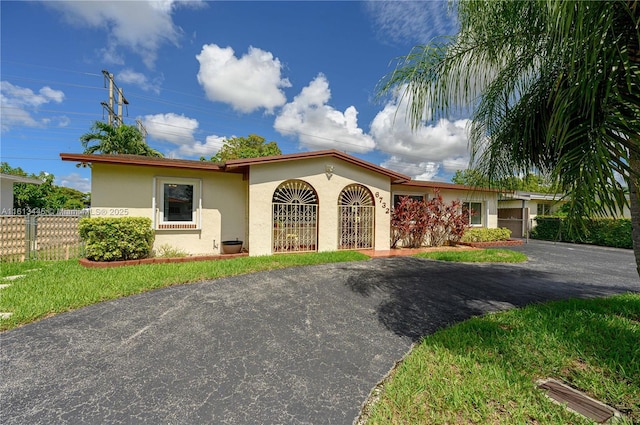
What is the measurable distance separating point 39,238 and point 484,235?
61.4 feet

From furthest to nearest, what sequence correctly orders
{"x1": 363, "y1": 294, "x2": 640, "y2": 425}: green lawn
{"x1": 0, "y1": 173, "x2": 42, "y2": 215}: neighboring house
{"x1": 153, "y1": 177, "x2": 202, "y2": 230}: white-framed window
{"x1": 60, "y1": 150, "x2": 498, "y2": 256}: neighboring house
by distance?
{"x1": 0, "y1": 173, "x2": 42, "y2": 215}: neighboring house < {"x1": 153, "y1": 177, "x2": 202, "y2": 230}: white-framed window < {"x1": 60, "y1": 150, "x2": 498, "y2": 256}: neighboring house < {"x1": 363, "y1": 294, "x2": 640, "y2": 425}: green lawn

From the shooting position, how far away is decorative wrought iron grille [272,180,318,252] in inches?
375

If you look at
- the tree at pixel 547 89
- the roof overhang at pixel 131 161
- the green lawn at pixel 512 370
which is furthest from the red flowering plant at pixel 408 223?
the roof overhang at pixel 131 161

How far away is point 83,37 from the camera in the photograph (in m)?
9.72

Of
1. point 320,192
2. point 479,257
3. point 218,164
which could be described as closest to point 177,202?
point 218,164

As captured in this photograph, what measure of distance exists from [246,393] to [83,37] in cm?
1373

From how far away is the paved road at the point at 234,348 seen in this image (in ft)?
7.80

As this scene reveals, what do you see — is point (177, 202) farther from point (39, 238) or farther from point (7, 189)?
point (7, 189)

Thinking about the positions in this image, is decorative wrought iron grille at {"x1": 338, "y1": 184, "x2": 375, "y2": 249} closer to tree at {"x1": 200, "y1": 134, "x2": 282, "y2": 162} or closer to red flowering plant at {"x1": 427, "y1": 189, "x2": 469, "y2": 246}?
red flowering plant at {"x1": 427, "y1": 189, "x2": 469, "y2": 246}

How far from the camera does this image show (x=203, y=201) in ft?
30.5

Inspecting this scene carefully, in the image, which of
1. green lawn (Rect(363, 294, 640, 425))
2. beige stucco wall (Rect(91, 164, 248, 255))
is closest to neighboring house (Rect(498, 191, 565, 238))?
green lawn (Rect(363, 294, 640, 425))

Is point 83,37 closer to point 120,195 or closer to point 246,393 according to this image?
point 120,195

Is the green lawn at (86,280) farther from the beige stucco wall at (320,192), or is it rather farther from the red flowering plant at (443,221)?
the red flowering plant at (443,221)

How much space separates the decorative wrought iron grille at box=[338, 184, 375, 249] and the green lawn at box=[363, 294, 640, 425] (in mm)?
6685
